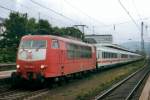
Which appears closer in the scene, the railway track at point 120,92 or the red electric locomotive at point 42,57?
the railway track at point 120,92

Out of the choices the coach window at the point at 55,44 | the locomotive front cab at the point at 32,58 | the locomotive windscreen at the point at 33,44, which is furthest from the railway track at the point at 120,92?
the locomotive windscreen at the point at 33,44

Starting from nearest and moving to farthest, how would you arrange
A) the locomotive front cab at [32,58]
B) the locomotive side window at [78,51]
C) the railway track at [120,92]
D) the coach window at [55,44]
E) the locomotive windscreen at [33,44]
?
the railway track at [120,92]
the locomotive front cab at [32,58]
the locomotive windscreen at [33,44]
the coach window at [55,44]
the locomotive side window at [78,51]

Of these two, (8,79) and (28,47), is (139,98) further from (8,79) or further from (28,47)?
(8,79)

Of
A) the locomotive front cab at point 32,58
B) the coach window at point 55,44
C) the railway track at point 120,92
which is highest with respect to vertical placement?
the coach window at point 55,44

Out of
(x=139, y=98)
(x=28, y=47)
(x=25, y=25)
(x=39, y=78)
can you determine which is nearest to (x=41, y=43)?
(x=28, y=47)

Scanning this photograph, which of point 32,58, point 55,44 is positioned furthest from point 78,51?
point 32,58

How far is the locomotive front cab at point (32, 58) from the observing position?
824 inches

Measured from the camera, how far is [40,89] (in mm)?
22047

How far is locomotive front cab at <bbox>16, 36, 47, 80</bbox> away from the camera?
2092 cm

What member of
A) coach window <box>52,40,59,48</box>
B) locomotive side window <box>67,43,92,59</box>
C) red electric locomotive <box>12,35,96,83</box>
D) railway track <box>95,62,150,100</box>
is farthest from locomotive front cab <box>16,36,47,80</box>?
railway track <box>95,62,150,100</box>

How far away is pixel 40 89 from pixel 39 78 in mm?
1634

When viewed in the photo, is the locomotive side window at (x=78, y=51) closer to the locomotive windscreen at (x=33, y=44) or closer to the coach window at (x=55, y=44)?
the coach window at (x=55, y=44)

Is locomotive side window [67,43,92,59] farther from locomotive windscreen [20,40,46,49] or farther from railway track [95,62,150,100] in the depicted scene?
railway track [95,62,150,100]

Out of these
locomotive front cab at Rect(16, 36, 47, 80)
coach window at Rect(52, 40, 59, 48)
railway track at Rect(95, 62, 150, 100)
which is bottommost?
railway track at Rect(95, 62, 150, 100)
